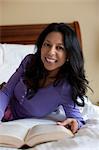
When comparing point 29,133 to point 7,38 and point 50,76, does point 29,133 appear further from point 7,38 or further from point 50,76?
point 7,38

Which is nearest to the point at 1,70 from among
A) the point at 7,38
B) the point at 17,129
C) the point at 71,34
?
the point at 7,38

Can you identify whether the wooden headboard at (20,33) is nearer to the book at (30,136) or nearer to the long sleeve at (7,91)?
the long sleeve at (7,91)

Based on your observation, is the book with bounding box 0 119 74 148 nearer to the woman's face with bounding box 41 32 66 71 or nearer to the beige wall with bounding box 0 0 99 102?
the woman's face with bounding box 41 32 66 71

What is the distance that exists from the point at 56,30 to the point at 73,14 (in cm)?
117

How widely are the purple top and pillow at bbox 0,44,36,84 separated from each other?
0.57m

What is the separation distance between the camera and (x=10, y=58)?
201 centimetres

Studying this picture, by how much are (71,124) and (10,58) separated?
0.98 meters

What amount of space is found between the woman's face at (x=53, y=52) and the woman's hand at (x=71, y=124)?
0.83ft

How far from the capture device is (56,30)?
1.26 metres

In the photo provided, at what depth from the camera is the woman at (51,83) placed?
124 centimetres

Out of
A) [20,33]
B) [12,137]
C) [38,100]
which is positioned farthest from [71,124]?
[20,33]

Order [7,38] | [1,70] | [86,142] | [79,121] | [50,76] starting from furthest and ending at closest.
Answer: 1. [7,38]
2. [1,70]
3. [50,76]
4. [79,121]
5. [86,142]

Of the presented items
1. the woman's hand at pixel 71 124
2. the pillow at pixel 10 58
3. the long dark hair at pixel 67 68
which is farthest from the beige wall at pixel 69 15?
the woman's hand at pixel 71 124

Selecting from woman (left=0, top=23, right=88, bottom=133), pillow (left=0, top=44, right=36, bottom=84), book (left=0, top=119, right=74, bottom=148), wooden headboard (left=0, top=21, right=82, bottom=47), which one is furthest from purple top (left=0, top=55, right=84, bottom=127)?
wooden headboard (left=0, top=21, right=82, bottom=47)
